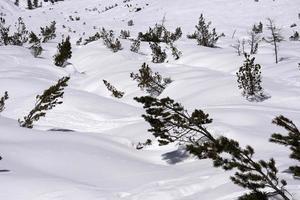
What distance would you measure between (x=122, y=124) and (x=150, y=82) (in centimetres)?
261

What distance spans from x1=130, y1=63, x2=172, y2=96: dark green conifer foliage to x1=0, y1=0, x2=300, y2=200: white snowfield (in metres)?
0.24

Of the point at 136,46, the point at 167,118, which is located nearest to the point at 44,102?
the point at 167,118

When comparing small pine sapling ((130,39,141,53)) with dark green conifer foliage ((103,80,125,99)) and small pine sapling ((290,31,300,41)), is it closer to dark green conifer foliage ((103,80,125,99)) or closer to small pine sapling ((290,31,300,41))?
dark green conifer foliage ((103,80,125,99))

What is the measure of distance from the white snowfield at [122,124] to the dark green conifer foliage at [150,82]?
0.78 feet

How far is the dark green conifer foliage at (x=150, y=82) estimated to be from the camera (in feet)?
27.9

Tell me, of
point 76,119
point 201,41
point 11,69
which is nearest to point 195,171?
point 76,119

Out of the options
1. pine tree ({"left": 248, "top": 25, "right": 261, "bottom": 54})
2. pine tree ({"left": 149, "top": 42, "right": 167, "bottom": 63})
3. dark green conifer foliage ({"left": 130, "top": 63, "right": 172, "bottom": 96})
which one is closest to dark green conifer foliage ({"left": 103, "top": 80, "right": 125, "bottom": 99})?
dark green conifer foliage ({"left": 130, "top": 63, "right": 172, "bottom": 96})

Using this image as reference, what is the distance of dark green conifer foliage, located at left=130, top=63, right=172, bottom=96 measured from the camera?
27.9ft

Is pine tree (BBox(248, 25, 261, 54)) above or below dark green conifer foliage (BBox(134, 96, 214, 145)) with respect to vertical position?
below

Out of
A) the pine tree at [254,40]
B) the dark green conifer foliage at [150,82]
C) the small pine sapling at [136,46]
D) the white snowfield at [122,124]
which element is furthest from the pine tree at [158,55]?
the dark green conifer foliage at [150,82]

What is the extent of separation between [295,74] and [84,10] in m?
23.5

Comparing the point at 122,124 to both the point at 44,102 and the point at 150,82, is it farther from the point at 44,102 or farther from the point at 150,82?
the point at 150,82

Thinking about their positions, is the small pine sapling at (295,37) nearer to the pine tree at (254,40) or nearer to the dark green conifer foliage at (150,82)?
the pine tree at (254,40)

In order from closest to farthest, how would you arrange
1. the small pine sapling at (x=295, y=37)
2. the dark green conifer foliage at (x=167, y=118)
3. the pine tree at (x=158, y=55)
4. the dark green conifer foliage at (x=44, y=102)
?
the dark green conifer foliage at (x=167, y=118)
the dark green conifer foliage at (x=44, y=102)
the pine tree at (x=158, y=55)
the small pine sapling at (x=295, y=37)
